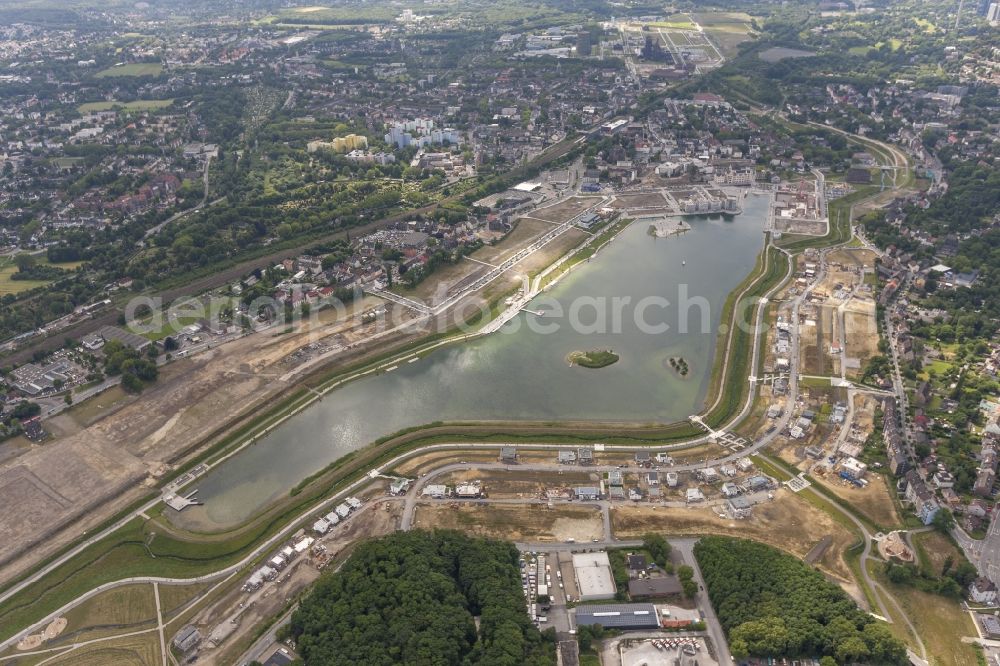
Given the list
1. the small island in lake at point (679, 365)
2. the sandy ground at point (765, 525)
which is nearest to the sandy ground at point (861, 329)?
the small island in lake at point (679, 365)

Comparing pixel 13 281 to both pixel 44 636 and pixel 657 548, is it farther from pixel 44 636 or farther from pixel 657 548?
pixel 657 548

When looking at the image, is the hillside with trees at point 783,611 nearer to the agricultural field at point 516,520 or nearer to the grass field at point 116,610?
→ the agricultural field at point 516,520

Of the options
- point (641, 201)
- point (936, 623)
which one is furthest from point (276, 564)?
point (641, 201)

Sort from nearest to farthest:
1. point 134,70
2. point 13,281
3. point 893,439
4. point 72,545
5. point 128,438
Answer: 1. point 72,545
2. point 893,439
3. point 128,438
4. point 13,281
5. point 134,70

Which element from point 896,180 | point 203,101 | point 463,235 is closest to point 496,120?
point 463,235

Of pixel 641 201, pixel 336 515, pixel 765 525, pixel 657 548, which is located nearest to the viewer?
pixel 657 548

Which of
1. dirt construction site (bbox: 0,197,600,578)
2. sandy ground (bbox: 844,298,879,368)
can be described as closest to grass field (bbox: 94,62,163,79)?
dirt construction site (bbox: 0,197,600,578)
